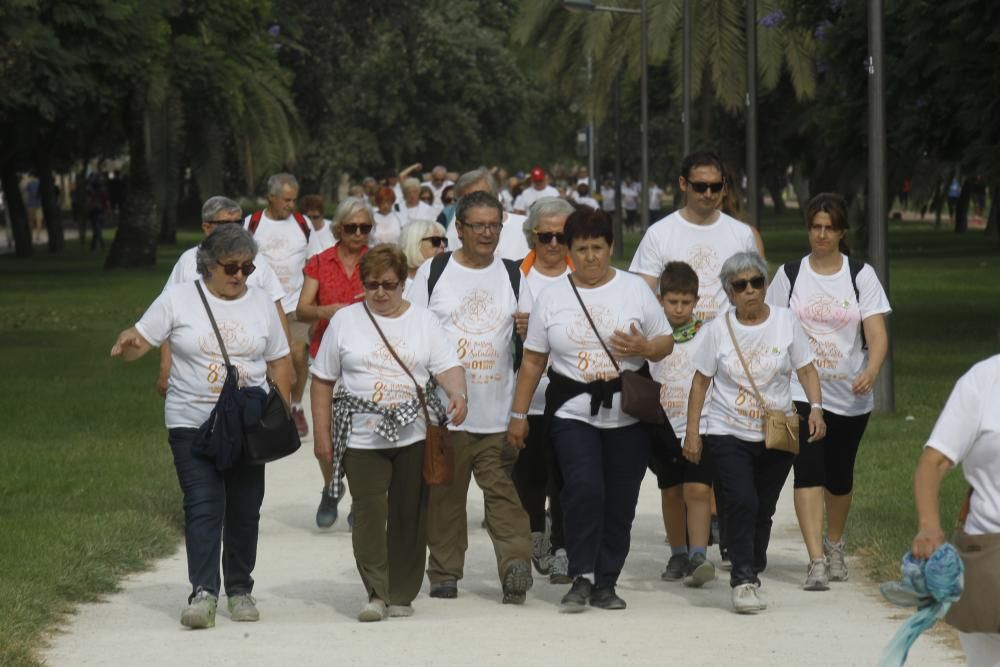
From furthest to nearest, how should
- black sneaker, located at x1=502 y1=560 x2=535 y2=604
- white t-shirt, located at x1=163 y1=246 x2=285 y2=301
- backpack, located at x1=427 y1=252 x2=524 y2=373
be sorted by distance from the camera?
white t-shirt, located at x1=163 y1=246 x2=285 y2=301 → backpack, located at x1=427 y1=252 x2=524 y2=373 → black sneaker, located at x1=502 y1=560 x2=535 y2=604

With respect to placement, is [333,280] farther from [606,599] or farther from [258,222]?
[258,222]

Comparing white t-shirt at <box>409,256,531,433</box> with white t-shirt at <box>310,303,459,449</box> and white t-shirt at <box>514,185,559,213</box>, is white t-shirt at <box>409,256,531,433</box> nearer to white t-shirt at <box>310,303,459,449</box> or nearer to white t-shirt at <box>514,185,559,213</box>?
white t-shirt at <box>310,303,459,449</box>

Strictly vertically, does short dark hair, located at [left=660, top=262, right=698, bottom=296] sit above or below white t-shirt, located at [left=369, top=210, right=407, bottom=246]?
above

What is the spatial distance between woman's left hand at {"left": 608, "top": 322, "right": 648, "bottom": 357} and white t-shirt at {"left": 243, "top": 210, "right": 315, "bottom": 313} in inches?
241

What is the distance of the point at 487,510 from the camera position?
29.1ft

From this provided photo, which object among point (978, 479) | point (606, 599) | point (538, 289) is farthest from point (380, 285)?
point (978, 479)

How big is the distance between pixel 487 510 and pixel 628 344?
3.35 ft

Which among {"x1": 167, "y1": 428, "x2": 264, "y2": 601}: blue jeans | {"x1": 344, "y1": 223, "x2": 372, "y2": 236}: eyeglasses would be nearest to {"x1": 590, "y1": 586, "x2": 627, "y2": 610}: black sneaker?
{"x1": 167, "y1": 428, "x2": 264, "y2": 601}: blue jeans

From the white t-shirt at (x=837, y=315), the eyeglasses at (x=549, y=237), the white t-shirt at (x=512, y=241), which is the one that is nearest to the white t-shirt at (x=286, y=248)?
the white t-shirt at (x=512, y=241)

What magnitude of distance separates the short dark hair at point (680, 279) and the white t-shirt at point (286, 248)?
5.57 meters

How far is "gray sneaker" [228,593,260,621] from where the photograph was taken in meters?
8.40

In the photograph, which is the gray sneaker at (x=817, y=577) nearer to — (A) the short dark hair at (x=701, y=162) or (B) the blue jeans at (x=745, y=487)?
(B) the blue jeans at (x=745, y=487)

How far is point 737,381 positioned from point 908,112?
14936 mm

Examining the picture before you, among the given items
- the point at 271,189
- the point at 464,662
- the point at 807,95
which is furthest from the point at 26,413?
the point at 807,95
